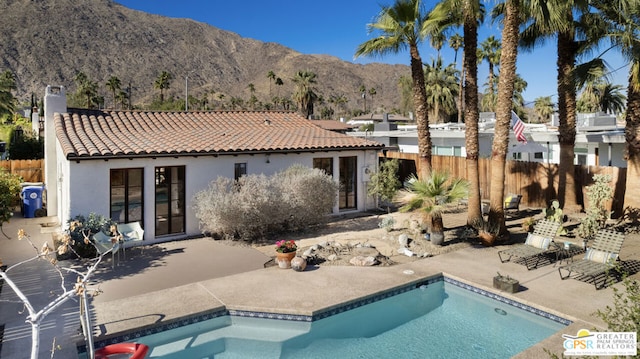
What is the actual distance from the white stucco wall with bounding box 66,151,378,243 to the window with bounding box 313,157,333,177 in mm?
238

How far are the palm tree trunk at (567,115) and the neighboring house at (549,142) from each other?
2.65 metres

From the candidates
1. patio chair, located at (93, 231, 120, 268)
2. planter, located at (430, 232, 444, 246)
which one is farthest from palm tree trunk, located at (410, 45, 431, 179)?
patio chair, located at (93, 231, 120, 268)

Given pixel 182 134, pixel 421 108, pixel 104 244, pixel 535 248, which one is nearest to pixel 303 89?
pixel 182 134

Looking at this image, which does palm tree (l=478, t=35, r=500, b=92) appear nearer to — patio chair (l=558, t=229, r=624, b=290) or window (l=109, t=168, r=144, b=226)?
patio chair (l=558, t=229, r=624, b=290)

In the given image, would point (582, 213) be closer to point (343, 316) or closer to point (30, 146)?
point (343, 316)

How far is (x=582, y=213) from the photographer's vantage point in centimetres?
1873

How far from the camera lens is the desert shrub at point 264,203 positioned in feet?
46.9

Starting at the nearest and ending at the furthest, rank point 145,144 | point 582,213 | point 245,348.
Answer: point 245,348
point 145,144
point 582,213

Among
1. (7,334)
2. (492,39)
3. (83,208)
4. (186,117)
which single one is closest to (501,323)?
(7,334)

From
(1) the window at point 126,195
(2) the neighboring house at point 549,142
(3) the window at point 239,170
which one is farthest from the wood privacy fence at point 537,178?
(1) the window at point 126,195

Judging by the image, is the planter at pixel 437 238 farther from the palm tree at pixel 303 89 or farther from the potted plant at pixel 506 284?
the palm tree at pixel 303 89

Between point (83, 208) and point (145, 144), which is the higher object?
point (145, 144)

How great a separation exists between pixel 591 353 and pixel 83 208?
1326 centimetres

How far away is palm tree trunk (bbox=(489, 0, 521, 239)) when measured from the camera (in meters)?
13.6
